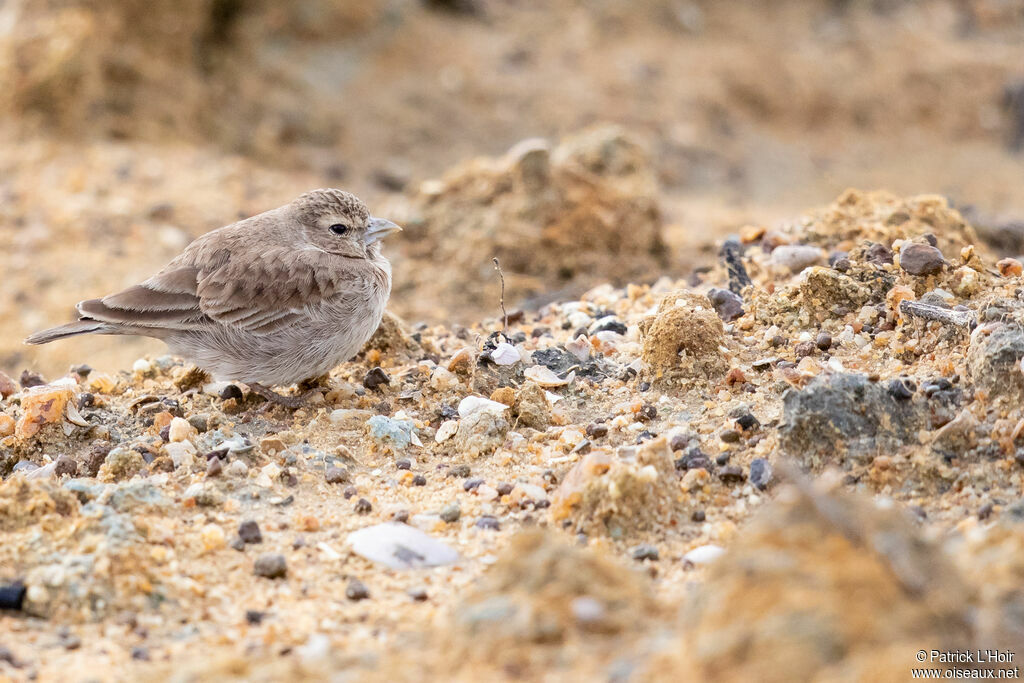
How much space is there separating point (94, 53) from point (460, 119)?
363 centimetres

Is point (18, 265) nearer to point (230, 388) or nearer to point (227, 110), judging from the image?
point (227, 110)

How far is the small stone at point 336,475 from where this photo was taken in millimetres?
3883

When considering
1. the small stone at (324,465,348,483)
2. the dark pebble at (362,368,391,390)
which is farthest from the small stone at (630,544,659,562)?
the dark pebble at (362,368,391,390)

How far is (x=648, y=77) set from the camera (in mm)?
11688

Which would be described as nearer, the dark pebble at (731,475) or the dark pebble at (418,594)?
the dark pebble at (418,594)

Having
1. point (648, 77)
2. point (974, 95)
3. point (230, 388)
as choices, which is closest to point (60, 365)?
point (230, 388)

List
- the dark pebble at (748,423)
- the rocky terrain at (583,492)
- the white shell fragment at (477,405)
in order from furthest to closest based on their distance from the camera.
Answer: the white shell fragment at (477,405) → the dark pebble at (748,423) → the rocky terrain at (583,492)

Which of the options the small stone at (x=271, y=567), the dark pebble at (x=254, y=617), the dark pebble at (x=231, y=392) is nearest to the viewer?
the dark pebble at (x=254, y=617)

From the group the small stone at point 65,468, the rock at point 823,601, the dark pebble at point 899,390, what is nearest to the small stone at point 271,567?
the small stone at point 65,468

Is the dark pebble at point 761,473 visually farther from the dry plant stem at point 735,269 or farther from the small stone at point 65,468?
the small stone at point 65,468

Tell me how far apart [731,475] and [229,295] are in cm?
247

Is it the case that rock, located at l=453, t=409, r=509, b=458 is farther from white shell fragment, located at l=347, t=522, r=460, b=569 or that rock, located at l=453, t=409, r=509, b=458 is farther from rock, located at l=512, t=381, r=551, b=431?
white shell fragment, located at l=347, t=522, r=460, b=569

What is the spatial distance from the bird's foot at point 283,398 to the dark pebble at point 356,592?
1664 mm

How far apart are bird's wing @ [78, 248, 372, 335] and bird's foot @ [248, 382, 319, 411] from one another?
0.30 metres
